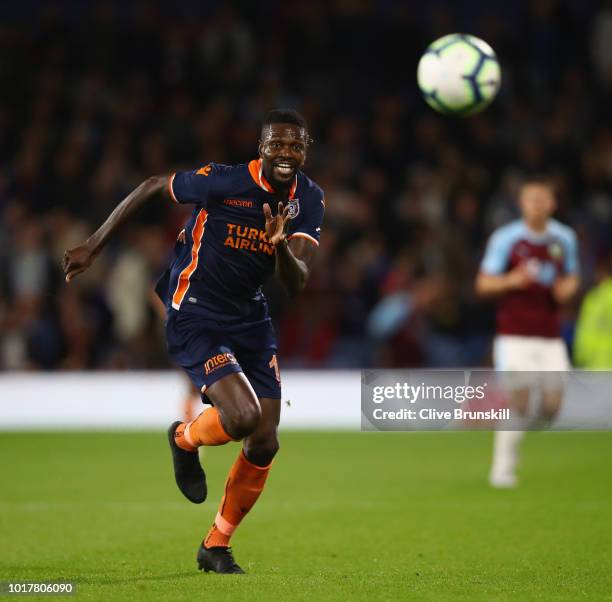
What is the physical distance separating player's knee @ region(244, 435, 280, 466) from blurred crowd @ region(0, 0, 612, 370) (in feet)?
25.3

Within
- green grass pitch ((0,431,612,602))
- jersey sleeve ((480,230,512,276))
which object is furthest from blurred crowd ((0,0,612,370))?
jersey sleeve ((480,230,512,276))

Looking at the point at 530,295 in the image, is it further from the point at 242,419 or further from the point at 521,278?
the point at 242,419

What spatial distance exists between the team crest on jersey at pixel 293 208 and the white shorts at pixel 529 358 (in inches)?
152

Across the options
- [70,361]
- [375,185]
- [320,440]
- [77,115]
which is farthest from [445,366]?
[77,115]

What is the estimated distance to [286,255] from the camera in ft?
17.8

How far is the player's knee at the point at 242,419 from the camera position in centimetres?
556

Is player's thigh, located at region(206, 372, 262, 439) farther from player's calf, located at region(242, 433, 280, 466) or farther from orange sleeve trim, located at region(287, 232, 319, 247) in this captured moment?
orange sleeve trim, located at region(287, 232, 319, 247)

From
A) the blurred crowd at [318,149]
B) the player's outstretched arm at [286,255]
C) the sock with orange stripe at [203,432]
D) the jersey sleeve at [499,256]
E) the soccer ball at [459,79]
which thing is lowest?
the sock with orange stripe at [203,432]

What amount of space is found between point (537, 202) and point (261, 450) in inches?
165

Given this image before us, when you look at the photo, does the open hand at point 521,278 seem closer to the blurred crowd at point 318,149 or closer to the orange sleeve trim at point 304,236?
the orange sleeve trim at point 304,236

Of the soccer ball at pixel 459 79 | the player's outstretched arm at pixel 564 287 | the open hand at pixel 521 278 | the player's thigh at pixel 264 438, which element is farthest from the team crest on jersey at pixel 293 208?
the player's outstretched arm at pixel 564 287

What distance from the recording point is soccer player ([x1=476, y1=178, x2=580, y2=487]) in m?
9.27

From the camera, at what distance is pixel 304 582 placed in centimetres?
544

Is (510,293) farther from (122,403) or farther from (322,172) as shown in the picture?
(322,172)
